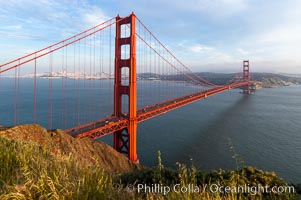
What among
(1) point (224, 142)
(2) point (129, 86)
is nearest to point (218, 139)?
(1) point (224, 142)

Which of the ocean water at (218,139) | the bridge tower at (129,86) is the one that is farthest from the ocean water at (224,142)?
the bridge tower at (129,86)

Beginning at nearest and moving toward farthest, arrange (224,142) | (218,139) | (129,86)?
1. (129,86)
2. (224,142)
3. (218,139)

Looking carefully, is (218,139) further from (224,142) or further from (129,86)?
(129,86)

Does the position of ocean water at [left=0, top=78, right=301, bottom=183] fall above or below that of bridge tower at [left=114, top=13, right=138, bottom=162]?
below

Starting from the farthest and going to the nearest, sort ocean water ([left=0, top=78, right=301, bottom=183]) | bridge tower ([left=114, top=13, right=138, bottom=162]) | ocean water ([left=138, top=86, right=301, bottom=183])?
ocean water ([left=0, top=78, right=301, bottom=183]) → ocean water ([left=138, top=86, right=301, bottom=183]) → bridge tower ([left=114, top=13, right=138, bottom=162])

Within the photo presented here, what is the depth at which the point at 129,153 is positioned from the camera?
682 inches

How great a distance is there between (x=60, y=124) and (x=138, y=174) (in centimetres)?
2741

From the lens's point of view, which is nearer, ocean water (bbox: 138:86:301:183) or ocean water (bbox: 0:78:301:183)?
ocean water (bbox: 138:86:301:183)

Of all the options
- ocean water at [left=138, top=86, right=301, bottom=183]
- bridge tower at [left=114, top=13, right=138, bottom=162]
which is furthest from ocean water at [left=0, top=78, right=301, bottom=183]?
bridge tower at [left=114, top=13, right=138, bottom=162]

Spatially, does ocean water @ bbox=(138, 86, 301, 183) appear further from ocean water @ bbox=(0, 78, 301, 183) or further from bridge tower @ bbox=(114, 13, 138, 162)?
bridge tower @ bbox=(114, 13, 138, 162)

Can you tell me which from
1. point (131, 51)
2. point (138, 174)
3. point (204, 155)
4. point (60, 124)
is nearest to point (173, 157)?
point (204, 155)

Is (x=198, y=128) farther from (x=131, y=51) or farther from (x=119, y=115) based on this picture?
(x=131, y=51)

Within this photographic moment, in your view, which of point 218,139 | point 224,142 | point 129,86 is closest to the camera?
point 129,86

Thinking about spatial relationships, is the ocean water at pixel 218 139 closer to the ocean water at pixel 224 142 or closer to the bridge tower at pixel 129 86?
the ocean water at pixel 224 142
